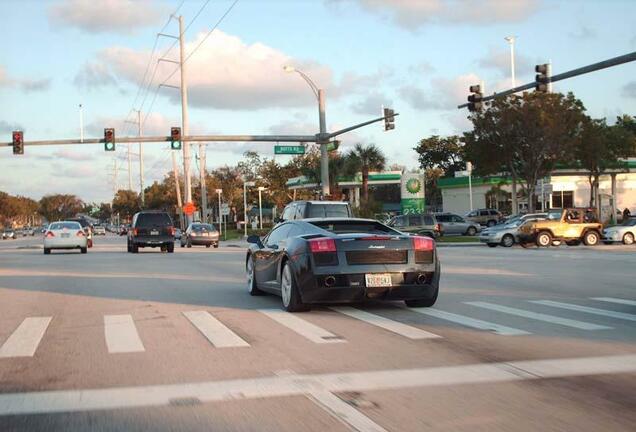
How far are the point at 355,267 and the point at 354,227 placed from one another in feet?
4.47

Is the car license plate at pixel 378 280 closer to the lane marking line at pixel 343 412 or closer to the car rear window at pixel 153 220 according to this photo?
the lane marking line at pixel 343 412

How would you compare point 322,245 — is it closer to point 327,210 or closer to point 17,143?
point 327,210

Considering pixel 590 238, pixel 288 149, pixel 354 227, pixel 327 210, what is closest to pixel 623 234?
pixel 590 238

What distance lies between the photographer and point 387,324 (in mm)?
9867

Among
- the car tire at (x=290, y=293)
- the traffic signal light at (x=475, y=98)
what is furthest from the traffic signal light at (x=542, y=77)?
the car tire at (x=290, y=293)

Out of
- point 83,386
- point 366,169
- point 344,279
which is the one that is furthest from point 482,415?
point 366,169

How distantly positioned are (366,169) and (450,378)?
159 feet

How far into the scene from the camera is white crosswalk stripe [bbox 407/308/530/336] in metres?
9.13

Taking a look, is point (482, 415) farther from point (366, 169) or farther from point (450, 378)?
point (366, 169)

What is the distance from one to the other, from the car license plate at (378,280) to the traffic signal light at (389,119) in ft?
82.9

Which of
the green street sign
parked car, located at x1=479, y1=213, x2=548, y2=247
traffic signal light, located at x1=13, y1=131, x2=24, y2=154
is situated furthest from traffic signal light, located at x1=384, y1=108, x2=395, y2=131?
traffic signal light, located at x1=13, y1=131, x2=24, y2=154

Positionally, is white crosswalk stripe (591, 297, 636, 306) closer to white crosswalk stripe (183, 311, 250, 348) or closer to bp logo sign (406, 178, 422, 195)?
white crosswalk stripe (183, 311, 250, 348)

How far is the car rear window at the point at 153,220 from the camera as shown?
34875mm

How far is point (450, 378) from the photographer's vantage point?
6707mm
